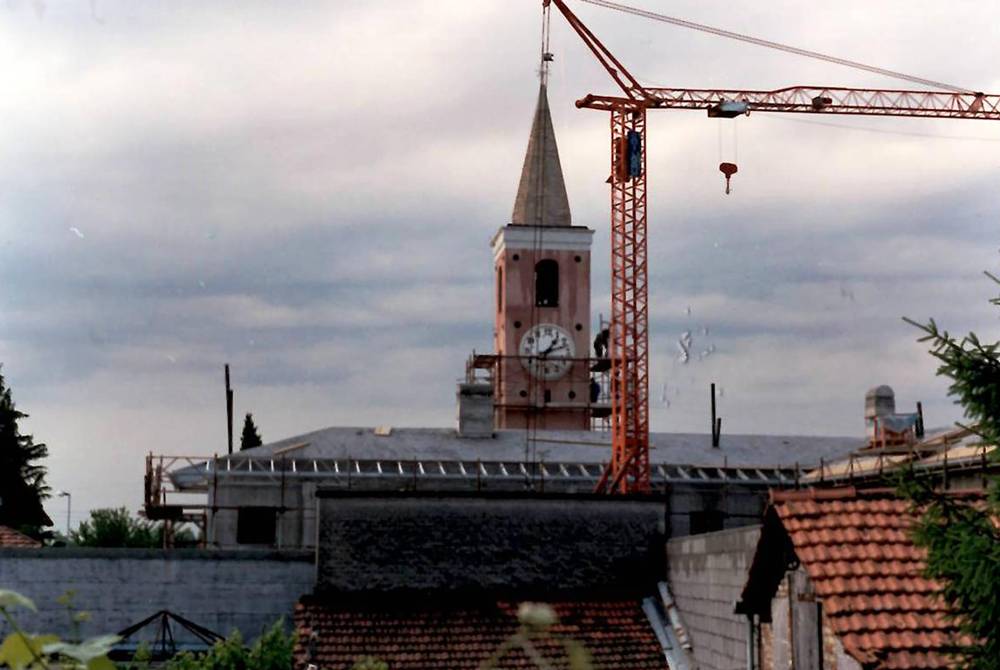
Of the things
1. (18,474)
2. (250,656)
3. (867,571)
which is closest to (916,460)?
(250,656)

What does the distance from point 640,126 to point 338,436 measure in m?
24.1

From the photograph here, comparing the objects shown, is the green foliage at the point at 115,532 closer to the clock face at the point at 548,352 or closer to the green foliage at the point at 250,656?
the clock face at the point at 548,352

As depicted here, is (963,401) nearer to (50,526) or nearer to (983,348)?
(983,348)

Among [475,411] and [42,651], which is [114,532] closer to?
[475,411]

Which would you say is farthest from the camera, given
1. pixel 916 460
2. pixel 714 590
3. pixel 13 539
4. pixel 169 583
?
pixel 13 539

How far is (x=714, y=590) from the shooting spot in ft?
80.3

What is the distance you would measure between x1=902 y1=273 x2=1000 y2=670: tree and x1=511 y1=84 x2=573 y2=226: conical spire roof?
59.3 m

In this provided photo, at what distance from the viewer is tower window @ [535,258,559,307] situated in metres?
69.0

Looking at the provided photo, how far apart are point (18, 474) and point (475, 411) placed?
108 ft

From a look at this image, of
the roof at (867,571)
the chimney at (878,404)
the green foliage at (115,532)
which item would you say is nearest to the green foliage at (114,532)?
the green foliage at (115,532)

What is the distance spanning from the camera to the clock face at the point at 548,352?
67562mm

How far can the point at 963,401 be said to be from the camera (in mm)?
Answer: 10406

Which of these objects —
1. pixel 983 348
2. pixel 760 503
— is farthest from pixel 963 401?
pixel 760 503

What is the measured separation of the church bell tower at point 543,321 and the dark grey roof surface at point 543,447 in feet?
45.2
